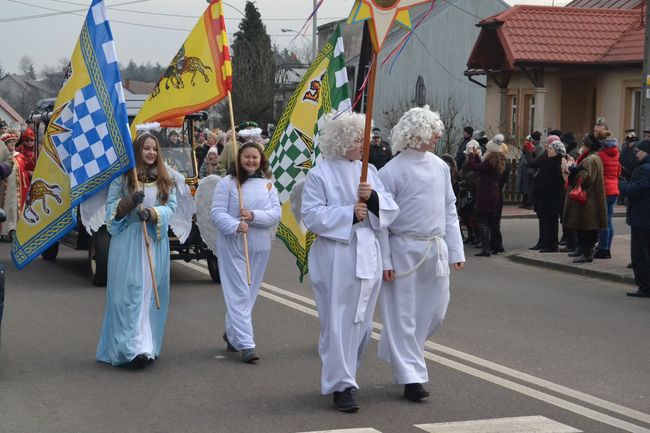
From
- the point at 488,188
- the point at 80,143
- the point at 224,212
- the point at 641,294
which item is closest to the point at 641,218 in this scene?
the point at 641,294

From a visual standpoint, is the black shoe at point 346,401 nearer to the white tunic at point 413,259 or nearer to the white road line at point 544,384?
the white tunic at point 413,259

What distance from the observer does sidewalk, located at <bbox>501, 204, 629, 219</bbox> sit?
2492 cm

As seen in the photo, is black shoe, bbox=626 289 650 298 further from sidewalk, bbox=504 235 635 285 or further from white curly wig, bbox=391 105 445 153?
white curly wig, bbox=391 105 445 153

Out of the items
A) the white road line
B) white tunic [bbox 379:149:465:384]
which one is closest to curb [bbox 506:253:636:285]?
the white road line

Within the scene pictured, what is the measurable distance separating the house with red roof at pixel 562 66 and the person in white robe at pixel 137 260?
75.5 ft

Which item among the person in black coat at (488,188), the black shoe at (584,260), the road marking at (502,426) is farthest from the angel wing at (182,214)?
the person in black coat at (488,188)

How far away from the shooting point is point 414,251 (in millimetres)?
7531

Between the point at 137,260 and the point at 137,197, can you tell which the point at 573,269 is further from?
the point at 137,197

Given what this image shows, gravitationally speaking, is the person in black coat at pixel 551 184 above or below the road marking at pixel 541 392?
above

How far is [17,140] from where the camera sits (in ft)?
63.9

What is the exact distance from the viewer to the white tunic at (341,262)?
7.19m

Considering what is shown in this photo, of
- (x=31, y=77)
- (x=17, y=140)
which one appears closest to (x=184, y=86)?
(x=17, y=140)

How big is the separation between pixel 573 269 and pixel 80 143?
8547 millimetres

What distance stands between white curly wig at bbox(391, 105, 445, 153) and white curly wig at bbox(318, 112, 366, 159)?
284mm
